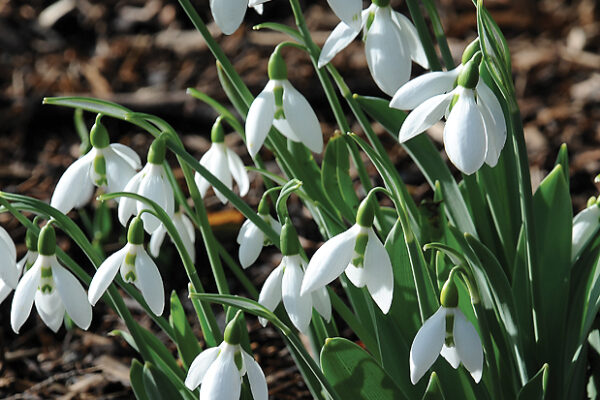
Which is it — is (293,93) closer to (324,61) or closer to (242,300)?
(324,61)

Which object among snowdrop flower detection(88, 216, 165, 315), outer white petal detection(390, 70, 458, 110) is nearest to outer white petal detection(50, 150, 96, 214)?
snowdrop flower detection(88, 216, 165, 315)

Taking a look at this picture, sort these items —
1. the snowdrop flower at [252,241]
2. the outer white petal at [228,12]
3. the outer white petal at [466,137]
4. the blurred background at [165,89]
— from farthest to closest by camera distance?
the blurred background at [165,89] < the snowdrop flower at [252,241] < the outer white petal at [228,12] < the outer white petal at [466,137]

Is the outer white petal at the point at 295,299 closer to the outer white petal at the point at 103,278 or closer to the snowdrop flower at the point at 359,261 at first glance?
the snowdrop flower at the point at 359,261

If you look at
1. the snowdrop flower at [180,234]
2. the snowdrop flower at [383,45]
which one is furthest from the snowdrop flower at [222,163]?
the snowdrop flower at [383,45]

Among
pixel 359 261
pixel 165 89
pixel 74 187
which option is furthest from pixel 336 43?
pixel 165 89

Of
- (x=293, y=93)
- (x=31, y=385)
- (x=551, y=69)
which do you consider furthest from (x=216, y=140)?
(x=551, y=69)

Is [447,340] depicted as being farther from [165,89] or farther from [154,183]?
[165,89]
